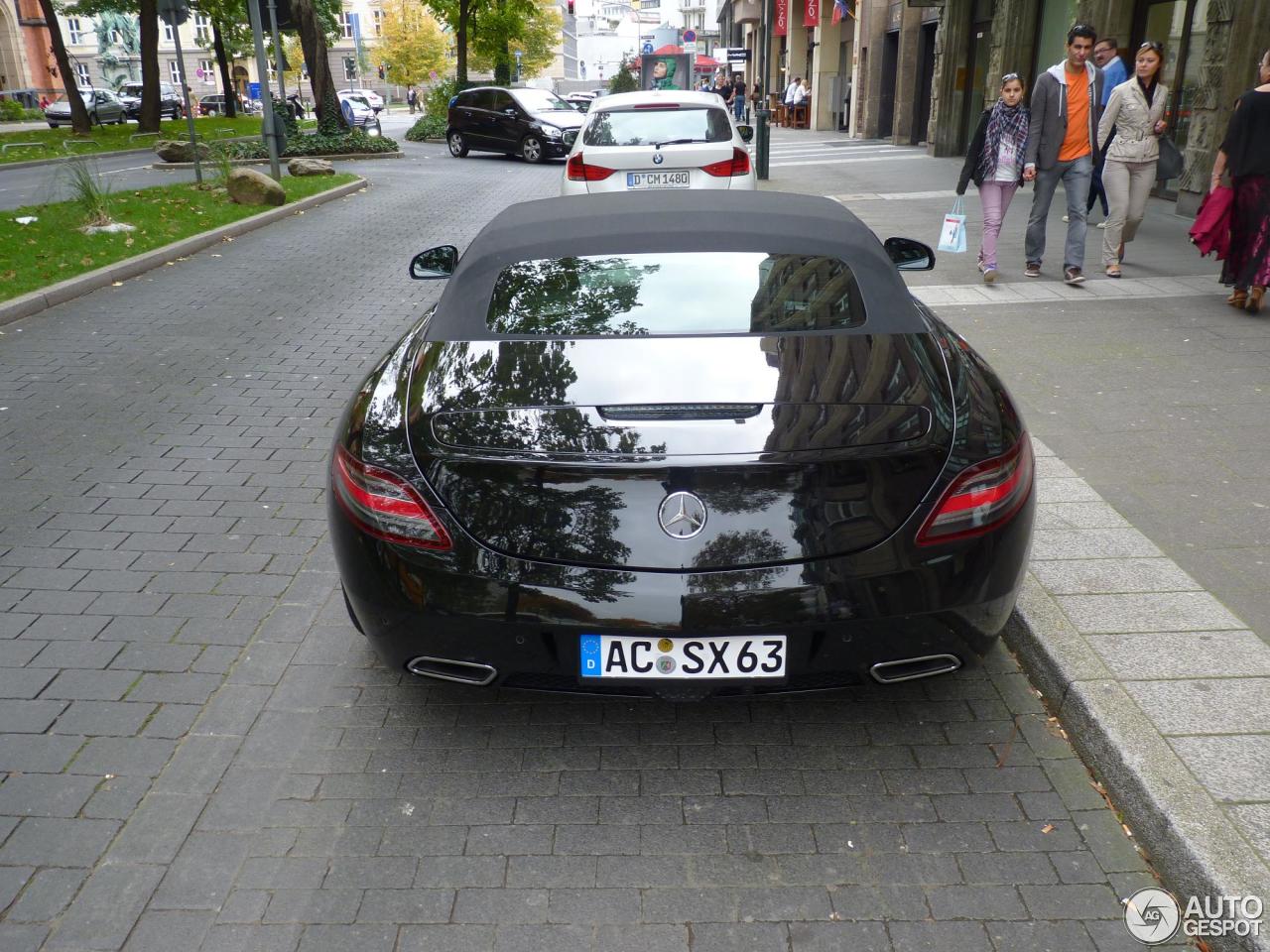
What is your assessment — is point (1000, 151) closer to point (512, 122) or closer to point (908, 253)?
point (908, 253)

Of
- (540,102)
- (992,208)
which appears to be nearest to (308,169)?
(540,102)

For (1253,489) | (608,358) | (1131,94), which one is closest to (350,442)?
(608,358)

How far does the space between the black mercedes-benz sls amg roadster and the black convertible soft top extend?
24cm

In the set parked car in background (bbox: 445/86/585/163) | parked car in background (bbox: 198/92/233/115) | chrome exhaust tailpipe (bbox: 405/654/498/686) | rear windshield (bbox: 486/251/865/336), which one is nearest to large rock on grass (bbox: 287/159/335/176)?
parked car in background (bbox: 445/86/585/163)

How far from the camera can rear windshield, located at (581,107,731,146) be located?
11.2 m

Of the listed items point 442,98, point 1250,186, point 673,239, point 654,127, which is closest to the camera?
point 673,239

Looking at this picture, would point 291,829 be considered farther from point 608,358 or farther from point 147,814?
point 608,358

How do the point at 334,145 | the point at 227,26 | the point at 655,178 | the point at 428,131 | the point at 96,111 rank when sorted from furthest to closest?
the point at 227,26
the point at 96,111
the point at 428,131
the point at 334,145
the point at 655,178

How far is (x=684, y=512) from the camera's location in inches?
105

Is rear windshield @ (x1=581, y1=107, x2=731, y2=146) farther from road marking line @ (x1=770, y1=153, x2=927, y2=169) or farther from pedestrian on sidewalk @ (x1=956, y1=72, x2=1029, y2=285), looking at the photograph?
road marking line @ (x1=770, y1=153, x2=927, y2=169)

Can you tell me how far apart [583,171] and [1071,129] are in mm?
4595

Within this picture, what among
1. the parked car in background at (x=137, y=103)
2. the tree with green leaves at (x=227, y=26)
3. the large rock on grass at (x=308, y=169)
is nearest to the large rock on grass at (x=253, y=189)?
the large rock on grass at (x=308, y=169)

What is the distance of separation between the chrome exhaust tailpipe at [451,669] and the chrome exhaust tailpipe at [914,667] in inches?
40.0

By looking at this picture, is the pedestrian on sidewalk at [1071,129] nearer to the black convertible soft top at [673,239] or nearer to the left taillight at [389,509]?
the black convertible soft top at [673,239]
